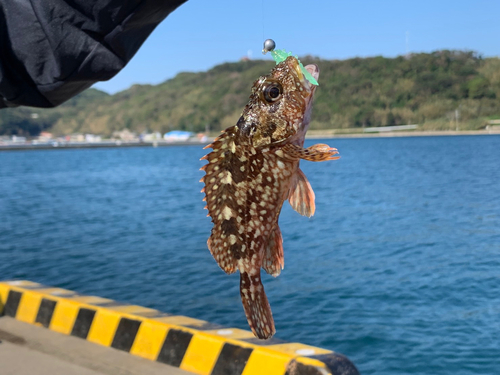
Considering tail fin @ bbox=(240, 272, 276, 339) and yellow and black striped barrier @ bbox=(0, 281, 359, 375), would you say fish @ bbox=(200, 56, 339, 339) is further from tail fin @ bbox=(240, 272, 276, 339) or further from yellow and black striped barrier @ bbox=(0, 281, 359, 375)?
yellow and black striped barrier @ bbox=(0, 281, 359, 375)

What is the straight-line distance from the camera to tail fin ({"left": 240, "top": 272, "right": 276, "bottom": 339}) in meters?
1.67

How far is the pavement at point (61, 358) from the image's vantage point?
5.68m

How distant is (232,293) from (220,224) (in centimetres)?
1208

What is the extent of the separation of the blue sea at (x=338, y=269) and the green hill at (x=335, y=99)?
4.74 metres

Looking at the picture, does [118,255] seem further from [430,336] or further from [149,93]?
[149,93]

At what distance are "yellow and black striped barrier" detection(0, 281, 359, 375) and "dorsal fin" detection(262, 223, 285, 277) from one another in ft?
10.3

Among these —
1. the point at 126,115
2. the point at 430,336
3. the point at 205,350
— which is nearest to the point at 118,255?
the point at 430,336

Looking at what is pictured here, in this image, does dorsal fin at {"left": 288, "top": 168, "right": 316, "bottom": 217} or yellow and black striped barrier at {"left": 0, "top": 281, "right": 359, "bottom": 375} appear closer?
dorsal fin at {"left": 288, "top": 168, "right": 316, "bottom": 217}

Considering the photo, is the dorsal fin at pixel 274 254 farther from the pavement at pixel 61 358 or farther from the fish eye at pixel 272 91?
the pavement at pixel 61 358

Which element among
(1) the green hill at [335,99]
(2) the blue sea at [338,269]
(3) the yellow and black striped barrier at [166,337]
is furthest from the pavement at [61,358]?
(2) the blue sea at [338,269]

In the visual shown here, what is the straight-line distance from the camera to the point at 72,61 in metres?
2.52

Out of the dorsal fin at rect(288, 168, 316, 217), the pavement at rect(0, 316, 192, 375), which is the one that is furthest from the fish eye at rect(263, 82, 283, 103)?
the pavement at rect(0, 316, 192, 375)

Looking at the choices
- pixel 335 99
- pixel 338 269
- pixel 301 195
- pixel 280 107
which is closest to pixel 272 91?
pixel 280 107

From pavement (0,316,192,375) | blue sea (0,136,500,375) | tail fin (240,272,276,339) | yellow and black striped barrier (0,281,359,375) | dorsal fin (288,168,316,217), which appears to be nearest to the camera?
tail fin (240,272,276,339)
